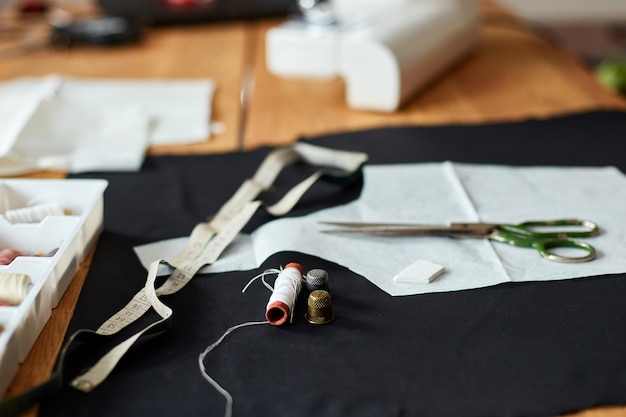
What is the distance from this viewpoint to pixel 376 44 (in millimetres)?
1404

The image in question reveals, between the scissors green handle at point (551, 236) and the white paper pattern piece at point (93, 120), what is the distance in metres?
0.59

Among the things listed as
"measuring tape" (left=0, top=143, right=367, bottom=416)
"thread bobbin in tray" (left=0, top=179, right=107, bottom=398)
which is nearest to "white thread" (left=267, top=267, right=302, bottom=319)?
"measuring tape" (left=0, top=143, right=367, bottom=416)

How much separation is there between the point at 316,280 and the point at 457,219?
0.28 metres

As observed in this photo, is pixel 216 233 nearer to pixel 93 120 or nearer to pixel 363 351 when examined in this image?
pixel 363 351

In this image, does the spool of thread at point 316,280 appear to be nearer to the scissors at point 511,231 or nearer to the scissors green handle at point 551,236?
the scissors at point 511,231

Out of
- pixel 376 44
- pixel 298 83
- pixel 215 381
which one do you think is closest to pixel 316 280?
pixel 215 381

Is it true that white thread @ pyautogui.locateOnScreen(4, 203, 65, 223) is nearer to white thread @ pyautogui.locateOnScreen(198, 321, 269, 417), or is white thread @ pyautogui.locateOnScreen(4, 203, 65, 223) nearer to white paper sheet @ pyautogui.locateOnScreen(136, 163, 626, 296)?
white paper sheet @ pyautogui.locateOnScreen(136, 163, 626, 296)

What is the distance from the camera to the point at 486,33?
196 centimetres

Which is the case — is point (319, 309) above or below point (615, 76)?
above

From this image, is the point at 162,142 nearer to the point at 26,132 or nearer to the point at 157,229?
the point at 26,132

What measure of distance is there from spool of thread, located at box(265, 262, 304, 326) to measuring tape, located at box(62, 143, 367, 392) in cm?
10

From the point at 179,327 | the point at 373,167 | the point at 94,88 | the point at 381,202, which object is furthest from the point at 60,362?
the point at 94,88

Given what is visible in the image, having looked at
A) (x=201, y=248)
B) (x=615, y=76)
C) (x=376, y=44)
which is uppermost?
(x=376, y=44)

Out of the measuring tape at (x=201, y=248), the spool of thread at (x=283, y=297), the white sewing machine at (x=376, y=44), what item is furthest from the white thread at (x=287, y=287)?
the white sewing machine at (x=376, y=44)
